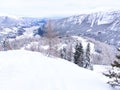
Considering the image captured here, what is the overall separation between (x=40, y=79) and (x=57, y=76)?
5.91ft

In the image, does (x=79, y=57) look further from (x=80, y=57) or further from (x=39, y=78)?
(x=39, y=78)

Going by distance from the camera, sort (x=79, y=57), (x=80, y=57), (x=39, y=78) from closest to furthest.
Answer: (x=39, y=78), (x=79, y=57), (x=80, y=57)

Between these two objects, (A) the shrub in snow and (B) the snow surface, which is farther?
(A) the shrub in snow

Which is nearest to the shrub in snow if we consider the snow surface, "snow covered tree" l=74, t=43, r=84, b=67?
"snow covered tree" l=74, t=43, r=84, b=67

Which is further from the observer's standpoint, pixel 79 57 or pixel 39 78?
pixel 79 57

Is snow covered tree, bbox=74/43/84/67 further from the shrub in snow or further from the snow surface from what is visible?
the snow surface

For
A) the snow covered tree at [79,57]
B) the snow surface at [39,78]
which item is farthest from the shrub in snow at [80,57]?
the snow surface at [39,78]

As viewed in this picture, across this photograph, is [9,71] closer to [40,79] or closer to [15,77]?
[15,77]

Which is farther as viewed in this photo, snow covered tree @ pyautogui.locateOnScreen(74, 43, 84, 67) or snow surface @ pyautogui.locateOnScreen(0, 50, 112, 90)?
snow covered tree @ pyautogui.locateOnScreen(74, 43, 84, 67)

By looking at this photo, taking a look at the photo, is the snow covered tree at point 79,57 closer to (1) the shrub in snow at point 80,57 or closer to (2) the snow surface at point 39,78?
(1) the shrub in snow at point 80,57

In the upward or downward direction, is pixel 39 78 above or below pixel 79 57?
above

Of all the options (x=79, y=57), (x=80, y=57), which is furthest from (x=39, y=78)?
(x=80, y=57)

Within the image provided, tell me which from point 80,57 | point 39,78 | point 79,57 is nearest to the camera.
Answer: point 39,78

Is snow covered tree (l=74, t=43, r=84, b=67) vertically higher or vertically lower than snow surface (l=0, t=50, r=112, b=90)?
lower
